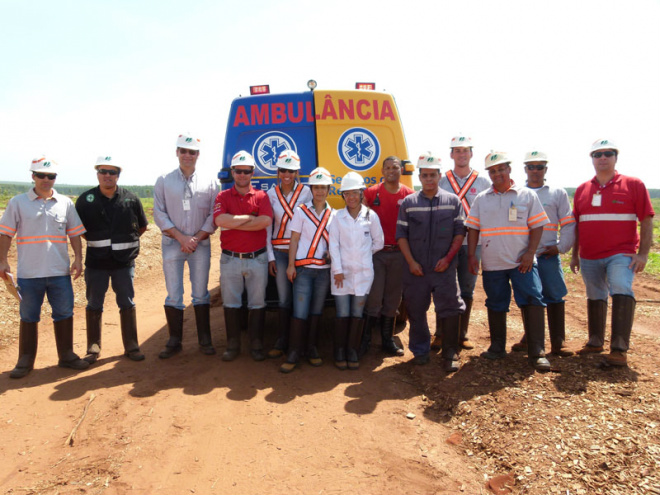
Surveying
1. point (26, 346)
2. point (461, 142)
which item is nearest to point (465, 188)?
point (461, 142)

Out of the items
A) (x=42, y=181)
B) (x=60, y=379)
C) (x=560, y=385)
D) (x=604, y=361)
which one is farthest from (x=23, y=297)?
(x=604, y=361)

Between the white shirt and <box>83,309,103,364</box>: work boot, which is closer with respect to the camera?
the white shirt

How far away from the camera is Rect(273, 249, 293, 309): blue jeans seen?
505 centimetres

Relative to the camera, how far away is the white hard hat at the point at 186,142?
5.10 metres

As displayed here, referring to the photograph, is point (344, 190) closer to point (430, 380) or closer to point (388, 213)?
point (388, 213)

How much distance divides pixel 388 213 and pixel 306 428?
255 centimetres

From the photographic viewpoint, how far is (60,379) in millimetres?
4773

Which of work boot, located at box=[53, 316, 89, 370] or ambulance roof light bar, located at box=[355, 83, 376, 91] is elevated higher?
ambulance roof light bar, located at box=[355, 83, 376, 91]

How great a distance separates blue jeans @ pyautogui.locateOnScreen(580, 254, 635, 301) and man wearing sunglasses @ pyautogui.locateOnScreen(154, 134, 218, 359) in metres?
4.18

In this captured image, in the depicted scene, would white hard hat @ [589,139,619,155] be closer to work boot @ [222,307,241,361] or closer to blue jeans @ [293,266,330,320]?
blue jeans @ [293,266,330,320]

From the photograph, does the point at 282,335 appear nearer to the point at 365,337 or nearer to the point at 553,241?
the point at 365,337

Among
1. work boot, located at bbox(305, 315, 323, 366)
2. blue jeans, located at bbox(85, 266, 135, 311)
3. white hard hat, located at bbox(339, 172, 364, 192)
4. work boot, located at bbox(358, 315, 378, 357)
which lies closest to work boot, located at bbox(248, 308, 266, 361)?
work boot, located at bbox(305, 315, 323, 366)

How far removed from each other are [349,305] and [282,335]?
2.98ft

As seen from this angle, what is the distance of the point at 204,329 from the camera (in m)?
5.43
